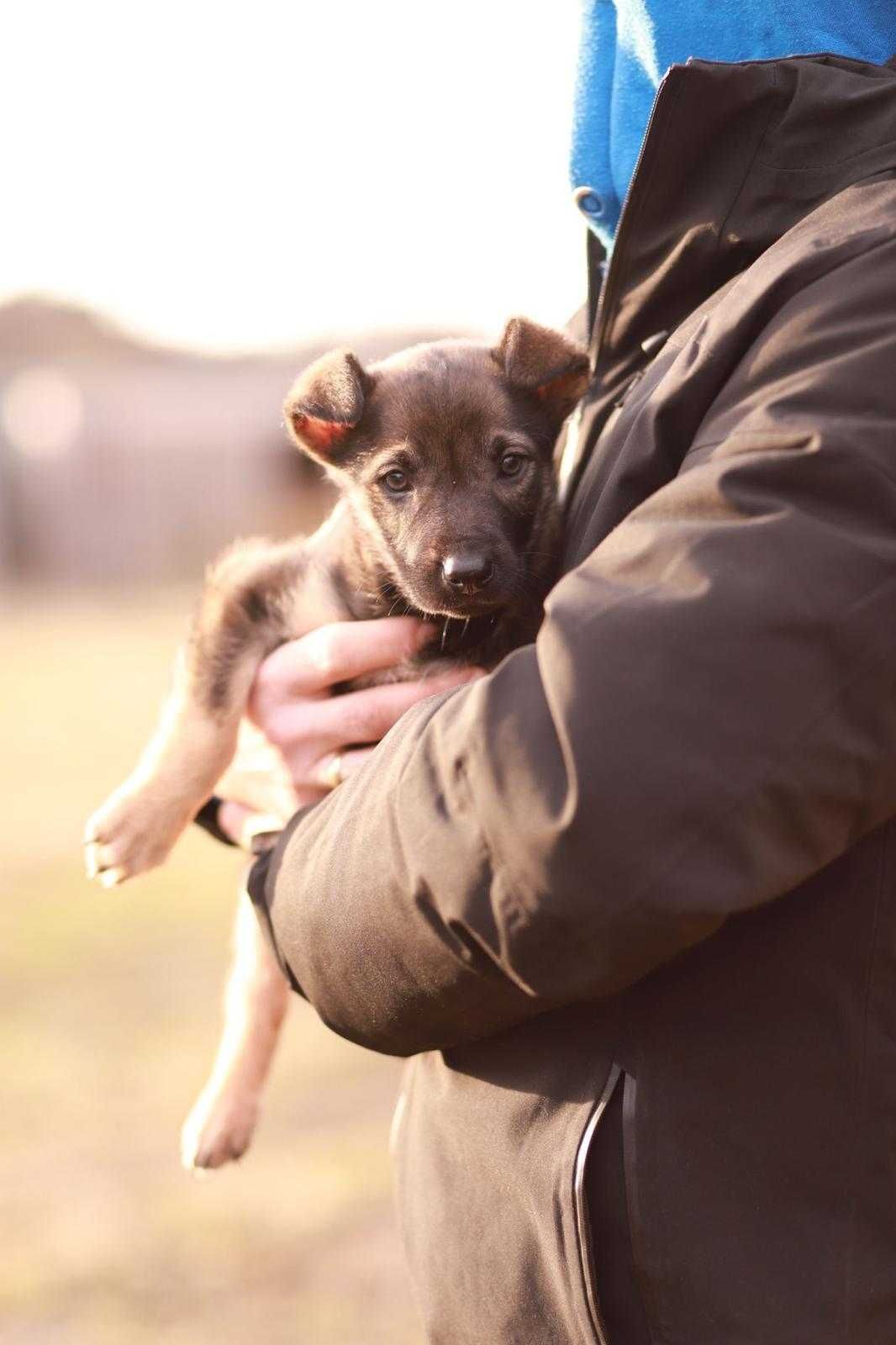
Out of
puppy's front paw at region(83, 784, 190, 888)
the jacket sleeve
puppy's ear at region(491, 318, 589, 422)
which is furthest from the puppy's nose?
the jacket sleeve

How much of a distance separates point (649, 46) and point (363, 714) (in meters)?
1.13

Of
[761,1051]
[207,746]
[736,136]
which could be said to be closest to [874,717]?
[761,1051]

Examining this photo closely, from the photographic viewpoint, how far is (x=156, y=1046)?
6.75 metres

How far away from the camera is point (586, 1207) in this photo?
1.71 metres

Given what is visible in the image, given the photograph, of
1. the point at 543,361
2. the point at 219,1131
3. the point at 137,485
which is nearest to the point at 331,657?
the point at 543,361

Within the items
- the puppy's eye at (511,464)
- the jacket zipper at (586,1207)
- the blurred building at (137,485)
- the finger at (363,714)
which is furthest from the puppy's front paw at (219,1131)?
the blurred building at (137,485)

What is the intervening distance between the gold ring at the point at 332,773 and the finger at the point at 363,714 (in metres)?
0.04

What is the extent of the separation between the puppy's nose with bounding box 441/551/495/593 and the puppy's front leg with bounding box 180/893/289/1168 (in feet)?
2.88

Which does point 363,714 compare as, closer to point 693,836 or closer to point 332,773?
point 332,773

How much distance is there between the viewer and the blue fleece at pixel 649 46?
213 centimetres

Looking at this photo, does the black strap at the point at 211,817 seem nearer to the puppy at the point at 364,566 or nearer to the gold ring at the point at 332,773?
the puppy at the point at 364,566

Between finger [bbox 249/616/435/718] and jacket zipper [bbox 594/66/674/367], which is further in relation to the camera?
finger [bbox 249/616/435/718]

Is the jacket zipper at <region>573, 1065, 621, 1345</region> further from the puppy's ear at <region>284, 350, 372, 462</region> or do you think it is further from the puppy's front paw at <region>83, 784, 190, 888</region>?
the puppy's ear at <region>284, 350, 372, 462</region>

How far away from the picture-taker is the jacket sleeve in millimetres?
1498
